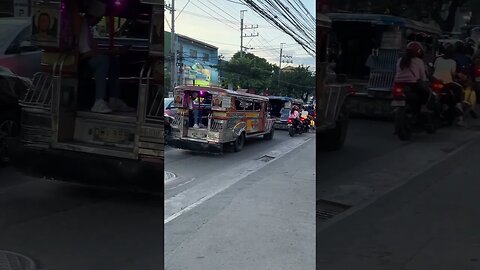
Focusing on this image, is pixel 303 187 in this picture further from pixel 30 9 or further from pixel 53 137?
pixel 30 9

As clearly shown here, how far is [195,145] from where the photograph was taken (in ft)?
5.26

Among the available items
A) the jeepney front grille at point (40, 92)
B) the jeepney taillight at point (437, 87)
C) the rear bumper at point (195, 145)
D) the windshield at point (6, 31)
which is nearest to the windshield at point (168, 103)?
the rear bumper at point (195, 145)

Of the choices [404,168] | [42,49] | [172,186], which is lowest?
[172,186]

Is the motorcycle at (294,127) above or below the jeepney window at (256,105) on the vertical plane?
below

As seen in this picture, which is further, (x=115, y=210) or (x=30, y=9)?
(x=115, y=210)

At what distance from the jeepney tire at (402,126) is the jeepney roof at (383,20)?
0.24 metres

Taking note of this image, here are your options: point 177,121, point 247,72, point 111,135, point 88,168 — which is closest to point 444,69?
point 247,72

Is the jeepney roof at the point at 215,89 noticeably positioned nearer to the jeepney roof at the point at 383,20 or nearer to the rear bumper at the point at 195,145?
the rear bumper at the point at 195,145

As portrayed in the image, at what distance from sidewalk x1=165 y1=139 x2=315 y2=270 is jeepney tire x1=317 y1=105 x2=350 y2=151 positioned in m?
0.04

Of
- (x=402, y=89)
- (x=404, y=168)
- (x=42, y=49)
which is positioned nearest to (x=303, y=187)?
(x=404, y=168)

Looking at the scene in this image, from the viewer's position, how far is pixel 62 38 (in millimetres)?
1749

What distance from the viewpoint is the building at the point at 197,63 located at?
59.4 inches

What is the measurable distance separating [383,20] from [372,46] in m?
0.08

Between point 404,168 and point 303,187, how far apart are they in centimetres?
30
